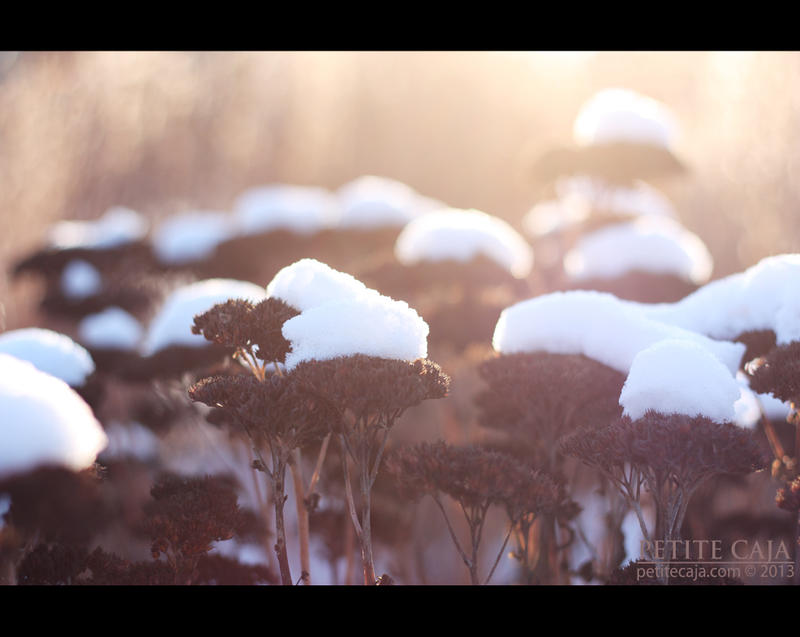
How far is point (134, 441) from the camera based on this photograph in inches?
373

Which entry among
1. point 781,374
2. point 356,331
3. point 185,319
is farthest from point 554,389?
point 185,319

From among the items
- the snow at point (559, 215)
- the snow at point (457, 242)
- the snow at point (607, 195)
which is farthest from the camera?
the snow at point (559, 215)

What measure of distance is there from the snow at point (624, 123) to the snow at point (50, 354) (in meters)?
6.77

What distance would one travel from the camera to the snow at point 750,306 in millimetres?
4582

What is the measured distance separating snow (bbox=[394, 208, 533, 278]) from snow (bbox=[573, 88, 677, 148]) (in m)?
2.20

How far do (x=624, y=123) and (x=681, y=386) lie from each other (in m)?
6.12

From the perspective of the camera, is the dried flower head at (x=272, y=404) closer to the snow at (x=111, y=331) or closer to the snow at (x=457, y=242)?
the snow at (x=457, y=242)

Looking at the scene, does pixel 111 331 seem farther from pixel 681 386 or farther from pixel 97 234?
pixel 681 386

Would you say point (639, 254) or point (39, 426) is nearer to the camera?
point (39, 426)

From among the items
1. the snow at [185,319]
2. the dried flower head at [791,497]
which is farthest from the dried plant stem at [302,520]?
the dried flower head at [791,497]

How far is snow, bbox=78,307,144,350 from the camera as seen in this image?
7.68 metres

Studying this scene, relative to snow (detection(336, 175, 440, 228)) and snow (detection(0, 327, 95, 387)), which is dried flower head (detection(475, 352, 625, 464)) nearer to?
snow (detection(0, 327, 95, 387))
